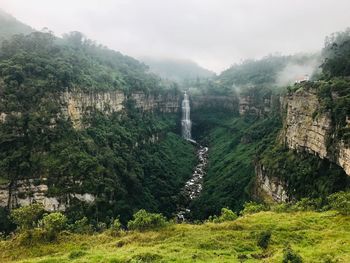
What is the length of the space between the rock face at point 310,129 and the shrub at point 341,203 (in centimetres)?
713

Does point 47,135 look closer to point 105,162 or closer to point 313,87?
point 105,162

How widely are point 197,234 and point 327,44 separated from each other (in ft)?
359

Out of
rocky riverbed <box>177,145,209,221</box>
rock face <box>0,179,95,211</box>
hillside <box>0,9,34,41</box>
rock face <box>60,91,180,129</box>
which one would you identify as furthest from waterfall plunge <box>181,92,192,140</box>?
rock face <box>0,179,95,211</box>

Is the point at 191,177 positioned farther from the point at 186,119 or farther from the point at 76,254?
the point at 76,254

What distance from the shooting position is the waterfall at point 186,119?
418 ft

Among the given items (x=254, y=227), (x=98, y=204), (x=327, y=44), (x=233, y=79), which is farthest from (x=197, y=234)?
(x=233, y=79)

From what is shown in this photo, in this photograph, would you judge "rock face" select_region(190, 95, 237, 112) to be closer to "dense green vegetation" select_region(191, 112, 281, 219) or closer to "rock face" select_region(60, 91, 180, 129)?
"dense green vegetation" select_region(191, 112, 281, 219)

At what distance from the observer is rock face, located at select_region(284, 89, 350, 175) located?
48666 mm

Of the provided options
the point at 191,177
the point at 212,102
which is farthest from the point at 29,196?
the point at 212,102

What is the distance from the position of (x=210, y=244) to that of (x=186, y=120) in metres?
104

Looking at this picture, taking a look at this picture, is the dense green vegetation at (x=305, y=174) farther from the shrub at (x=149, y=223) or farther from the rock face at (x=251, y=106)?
the rock face at (x=251, y=106)

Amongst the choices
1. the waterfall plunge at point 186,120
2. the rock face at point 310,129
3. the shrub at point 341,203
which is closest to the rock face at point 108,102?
the waterfall plunge at point 186,120

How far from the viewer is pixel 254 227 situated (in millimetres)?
32312

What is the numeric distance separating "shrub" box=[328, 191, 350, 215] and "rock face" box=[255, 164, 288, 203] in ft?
58.1
